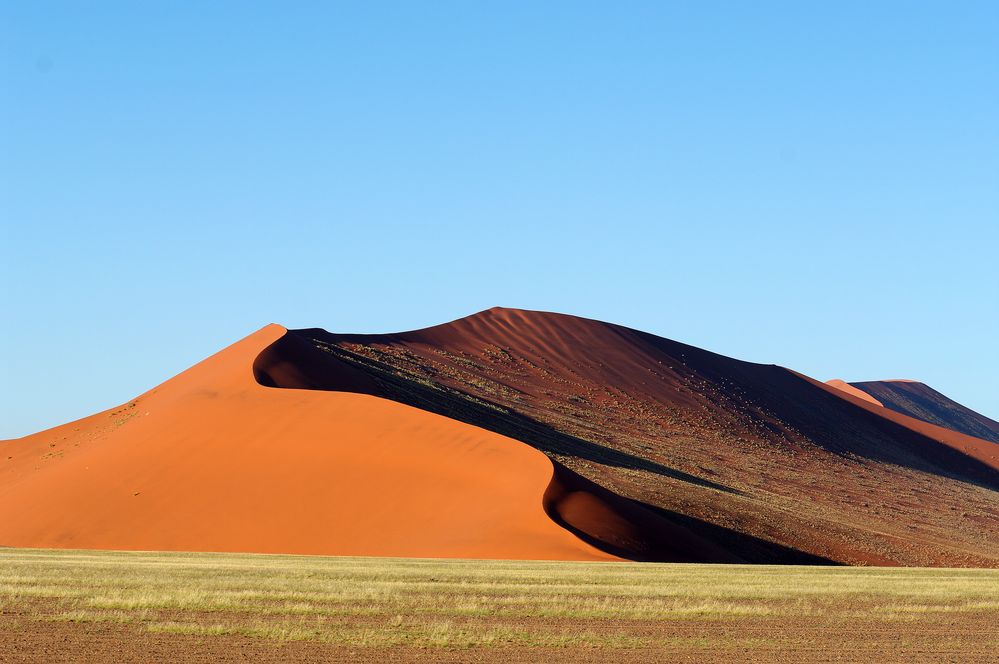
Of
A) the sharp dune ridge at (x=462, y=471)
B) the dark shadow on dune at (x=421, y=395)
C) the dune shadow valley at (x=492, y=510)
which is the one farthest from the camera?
the dark shadow on dune at (x=421, y=395)

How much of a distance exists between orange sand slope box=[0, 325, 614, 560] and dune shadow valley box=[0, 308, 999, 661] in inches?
4.4

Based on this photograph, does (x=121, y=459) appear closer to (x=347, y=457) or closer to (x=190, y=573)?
(x=347, y=457)

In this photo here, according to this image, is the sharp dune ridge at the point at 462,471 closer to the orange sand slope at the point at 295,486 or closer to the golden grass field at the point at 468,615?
the orange sand slope at the point at 295,486

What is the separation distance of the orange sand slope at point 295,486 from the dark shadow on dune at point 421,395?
10.7 ft

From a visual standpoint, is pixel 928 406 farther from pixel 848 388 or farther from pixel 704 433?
pixel 704 433

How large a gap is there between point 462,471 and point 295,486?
5.54 meters

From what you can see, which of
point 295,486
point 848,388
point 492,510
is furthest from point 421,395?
point 848,388

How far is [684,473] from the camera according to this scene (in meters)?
57.8

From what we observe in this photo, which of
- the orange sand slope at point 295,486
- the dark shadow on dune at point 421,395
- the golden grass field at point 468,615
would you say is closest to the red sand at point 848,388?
the dark shadow on dune at point 421,395

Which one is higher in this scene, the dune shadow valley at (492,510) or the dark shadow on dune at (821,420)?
the dark shadow on dune at (821,420)

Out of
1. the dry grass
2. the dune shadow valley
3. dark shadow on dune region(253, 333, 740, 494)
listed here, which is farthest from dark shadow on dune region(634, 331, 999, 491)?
the dry grass

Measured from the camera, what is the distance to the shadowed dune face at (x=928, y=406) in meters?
134

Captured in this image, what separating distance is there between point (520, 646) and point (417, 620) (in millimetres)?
2523

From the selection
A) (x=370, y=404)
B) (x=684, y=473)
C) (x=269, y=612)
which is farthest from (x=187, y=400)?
(x=269, y=612)
